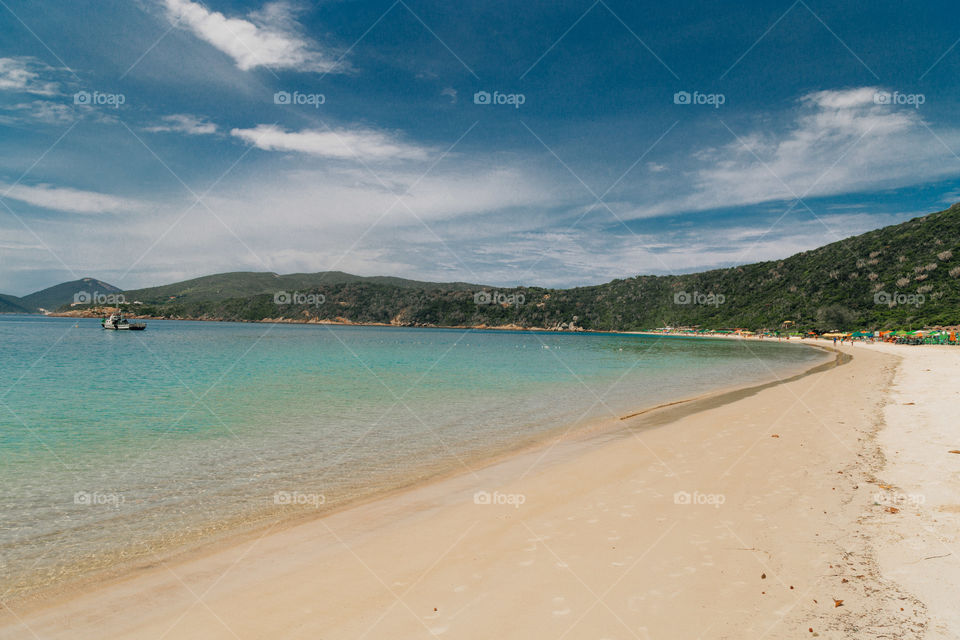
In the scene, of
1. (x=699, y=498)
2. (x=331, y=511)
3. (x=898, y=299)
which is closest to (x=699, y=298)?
(x=898, y=299)

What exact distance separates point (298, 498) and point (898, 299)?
110382 millimetres

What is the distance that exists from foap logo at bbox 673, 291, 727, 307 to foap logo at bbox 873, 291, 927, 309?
58.4 metres

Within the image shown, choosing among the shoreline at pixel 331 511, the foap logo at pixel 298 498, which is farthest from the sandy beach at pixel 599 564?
the foap logo at pixel 298 498

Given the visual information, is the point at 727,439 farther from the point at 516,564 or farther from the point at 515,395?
the point at 515,395

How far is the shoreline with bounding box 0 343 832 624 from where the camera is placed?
5887 mm

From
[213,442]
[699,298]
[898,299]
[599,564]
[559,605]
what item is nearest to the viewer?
[559,605]

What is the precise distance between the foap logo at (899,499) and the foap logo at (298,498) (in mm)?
9683

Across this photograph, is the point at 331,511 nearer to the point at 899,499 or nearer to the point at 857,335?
the point at 899,499

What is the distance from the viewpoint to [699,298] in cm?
15900

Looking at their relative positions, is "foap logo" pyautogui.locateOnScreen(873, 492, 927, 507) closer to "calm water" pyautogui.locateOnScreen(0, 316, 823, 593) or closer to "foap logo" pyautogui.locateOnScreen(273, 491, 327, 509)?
"calm water" pyautogui.locateOnScreen(0, 316, 823, 593)

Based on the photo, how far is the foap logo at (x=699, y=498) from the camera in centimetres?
800

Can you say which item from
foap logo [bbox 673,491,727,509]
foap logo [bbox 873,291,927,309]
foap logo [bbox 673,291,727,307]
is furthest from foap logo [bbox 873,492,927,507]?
foap logo [bbox 673,291,727,307]

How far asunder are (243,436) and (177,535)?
7256mm

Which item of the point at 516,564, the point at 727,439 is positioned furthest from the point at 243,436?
the point at 727,439
